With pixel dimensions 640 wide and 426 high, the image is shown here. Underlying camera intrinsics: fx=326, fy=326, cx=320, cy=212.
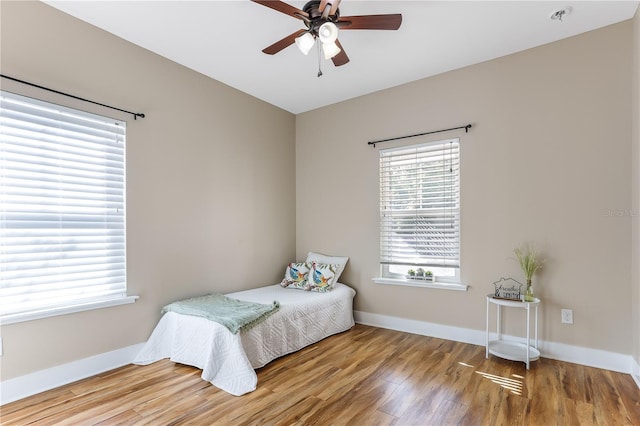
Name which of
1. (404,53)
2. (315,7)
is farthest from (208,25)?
(404,53)

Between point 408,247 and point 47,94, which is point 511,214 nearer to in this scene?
point 408,247

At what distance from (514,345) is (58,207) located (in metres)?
4.05

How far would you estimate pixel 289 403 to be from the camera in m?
2.25

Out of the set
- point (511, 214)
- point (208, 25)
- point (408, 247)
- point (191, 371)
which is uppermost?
point (208, 25)

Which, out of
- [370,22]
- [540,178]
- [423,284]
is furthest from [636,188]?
[370,22]

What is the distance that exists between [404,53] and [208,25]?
5.91 ft

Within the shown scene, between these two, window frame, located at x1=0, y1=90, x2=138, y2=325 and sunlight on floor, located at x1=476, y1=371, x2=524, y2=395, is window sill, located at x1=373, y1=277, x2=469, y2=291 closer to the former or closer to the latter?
sunlight on floor, located at x1=476, y1=371, x2=524, y2=395

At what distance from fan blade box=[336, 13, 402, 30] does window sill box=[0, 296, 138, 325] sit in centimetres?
279

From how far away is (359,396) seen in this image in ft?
7.68

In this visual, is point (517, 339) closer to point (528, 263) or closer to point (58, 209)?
point (528, 263)

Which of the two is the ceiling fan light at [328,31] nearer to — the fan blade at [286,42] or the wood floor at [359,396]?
the fan blade at [286,42]

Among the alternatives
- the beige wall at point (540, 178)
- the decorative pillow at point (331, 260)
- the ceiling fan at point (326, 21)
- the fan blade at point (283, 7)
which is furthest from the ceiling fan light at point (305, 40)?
the decorative pillow at point (331, 260)

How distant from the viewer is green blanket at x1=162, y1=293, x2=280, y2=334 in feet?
8.64

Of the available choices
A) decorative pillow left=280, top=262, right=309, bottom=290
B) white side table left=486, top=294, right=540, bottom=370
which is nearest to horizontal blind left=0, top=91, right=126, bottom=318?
decorative pillow left=280, top=262, right=309, bottom=290
